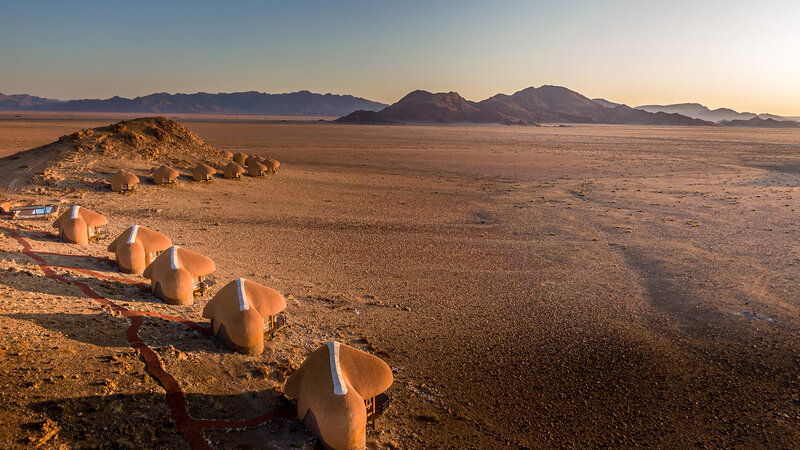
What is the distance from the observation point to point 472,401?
9.45 metres

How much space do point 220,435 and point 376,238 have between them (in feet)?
44.4

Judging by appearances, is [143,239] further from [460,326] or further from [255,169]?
[255,169]

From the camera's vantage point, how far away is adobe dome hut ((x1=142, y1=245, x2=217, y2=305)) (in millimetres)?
11562

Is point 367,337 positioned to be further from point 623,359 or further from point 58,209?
point 58,209

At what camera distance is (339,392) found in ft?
24.1

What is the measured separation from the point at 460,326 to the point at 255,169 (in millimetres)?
26976

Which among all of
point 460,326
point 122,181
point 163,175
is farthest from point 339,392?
point 163,175

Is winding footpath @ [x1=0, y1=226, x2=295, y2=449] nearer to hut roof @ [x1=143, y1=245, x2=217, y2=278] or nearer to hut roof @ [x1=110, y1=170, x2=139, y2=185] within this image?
hut roof @ [x1=143, y1=245, x2=217, y2=278]

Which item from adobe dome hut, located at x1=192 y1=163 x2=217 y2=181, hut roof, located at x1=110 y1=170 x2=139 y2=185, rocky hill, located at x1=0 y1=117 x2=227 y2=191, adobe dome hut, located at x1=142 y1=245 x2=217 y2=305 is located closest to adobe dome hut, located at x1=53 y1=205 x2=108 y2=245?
adobe dome hut, located at x1=142 y1=245 x2=217 y2=305

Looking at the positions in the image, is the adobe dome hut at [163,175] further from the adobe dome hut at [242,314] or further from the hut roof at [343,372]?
the hut roof at [343,372]

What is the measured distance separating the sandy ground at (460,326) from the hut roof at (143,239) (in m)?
1.05

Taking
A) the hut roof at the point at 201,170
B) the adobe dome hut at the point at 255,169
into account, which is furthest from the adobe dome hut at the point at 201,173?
the adobe dome hut at the point at 255,169

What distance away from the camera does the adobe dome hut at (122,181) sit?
1001 inches

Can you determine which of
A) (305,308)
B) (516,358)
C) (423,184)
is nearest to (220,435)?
(305,308)
